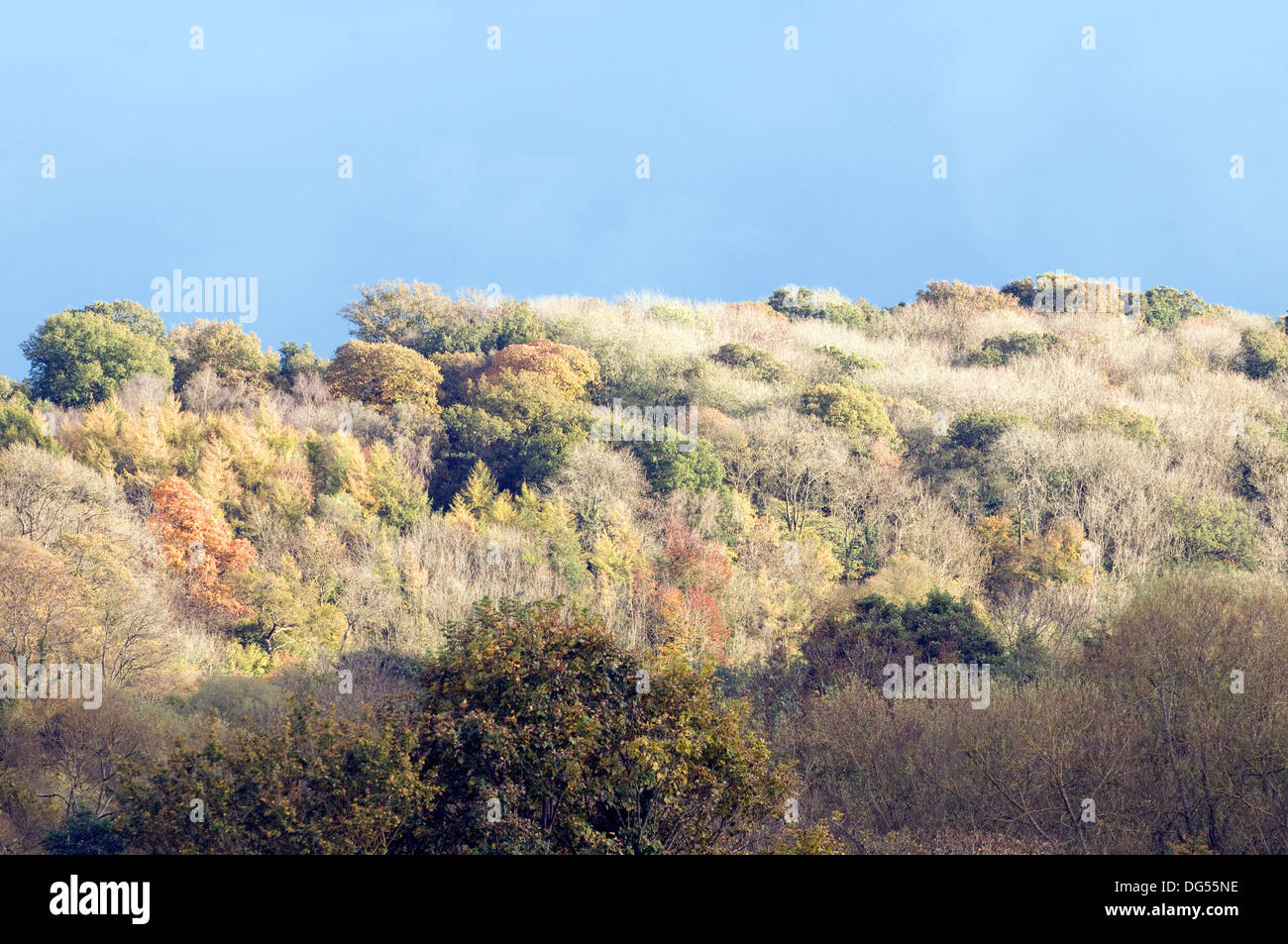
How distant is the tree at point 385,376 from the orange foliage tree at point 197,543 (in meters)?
12.2

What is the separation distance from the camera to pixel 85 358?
1880 inches

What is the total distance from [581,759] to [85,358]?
134ft

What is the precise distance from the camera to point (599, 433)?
4375 cm

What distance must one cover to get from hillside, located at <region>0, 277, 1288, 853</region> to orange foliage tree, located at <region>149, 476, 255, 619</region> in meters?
0.12

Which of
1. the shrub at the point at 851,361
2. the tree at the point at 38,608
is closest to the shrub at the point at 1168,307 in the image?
the shrub at the point at 851,361

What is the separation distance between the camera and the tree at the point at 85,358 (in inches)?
1844

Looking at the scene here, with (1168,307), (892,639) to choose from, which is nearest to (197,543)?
(892,639)

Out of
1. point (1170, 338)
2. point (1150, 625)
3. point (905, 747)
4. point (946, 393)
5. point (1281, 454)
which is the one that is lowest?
point (905, 747)

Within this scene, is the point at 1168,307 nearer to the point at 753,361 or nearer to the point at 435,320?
the point at 753,361

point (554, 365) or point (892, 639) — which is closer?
point (892, 639)
